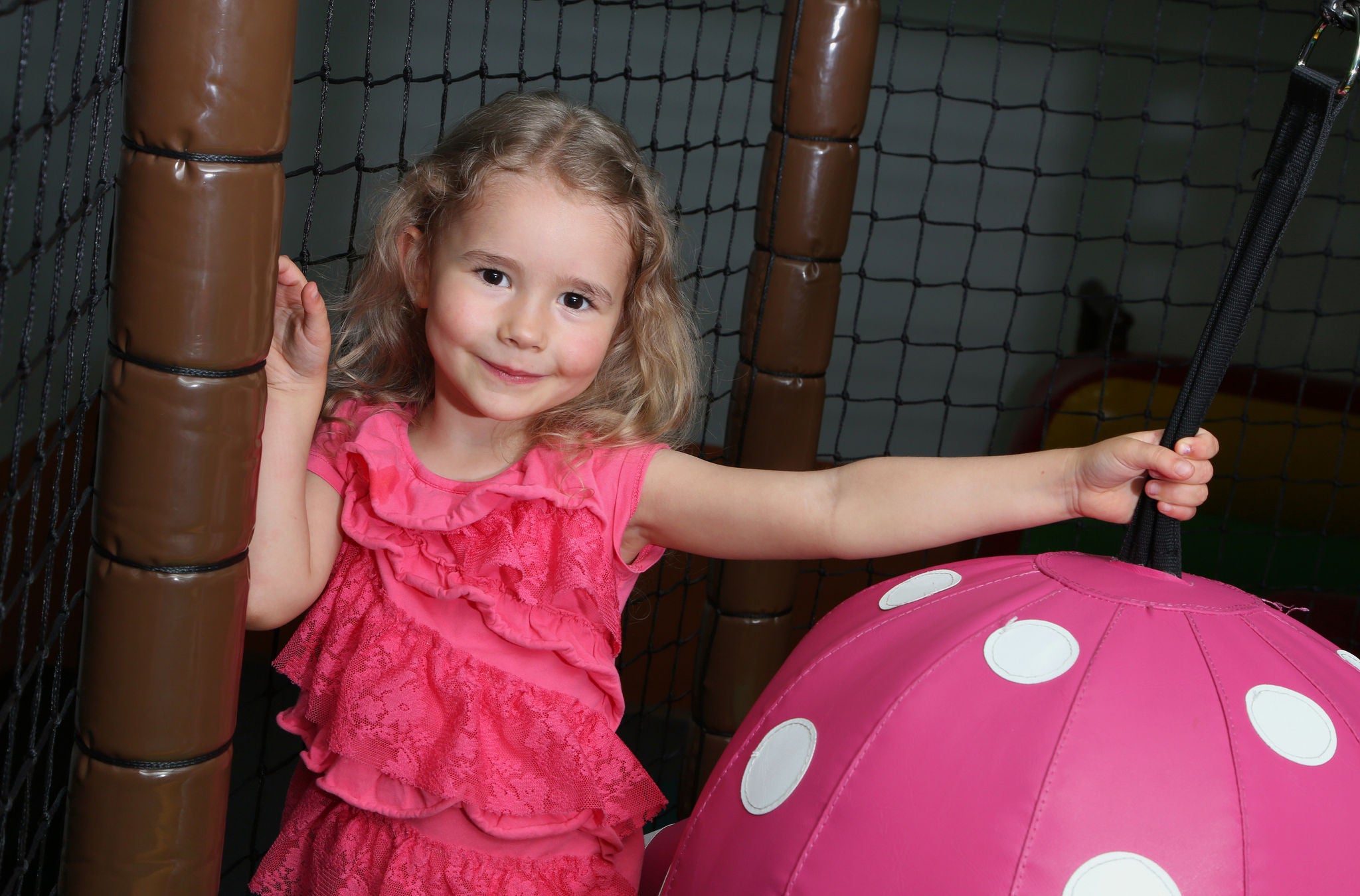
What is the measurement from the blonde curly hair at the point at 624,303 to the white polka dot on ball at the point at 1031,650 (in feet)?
1.40

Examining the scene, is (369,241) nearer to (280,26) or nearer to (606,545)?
(606,545)

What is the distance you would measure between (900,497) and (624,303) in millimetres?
334

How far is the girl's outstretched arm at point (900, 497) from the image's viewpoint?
0.75 m

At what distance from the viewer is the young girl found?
0.92m

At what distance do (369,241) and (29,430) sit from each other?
180 cm

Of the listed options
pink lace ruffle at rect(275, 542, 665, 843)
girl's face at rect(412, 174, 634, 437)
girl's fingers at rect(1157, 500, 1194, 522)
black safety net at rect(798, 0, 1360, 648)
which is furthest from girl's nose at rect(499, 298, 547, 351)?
black safety net at rect(798, 0, 1360, 648)

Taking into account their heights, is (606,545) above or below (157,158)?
below

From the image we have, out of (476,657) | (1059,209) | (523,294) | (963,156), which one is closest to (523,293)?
(523,294)

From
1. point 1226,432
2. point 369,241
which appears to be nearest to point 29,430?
point 369,241

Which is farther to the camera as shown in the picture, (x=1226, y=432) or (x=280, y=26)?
(x=1226, y=432)

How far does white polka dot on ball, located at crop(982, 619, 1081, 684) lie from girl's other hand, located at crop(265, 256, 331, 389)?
515 millimetres

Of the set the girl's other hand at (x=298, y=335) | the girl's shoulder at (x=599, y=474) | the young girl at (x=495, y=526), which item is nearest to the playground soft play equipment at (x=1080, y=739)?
the young girl at (x=495, y=526)

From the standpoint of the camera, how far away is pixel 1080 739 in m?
0.61

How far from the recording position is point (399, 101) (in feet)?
10.6
